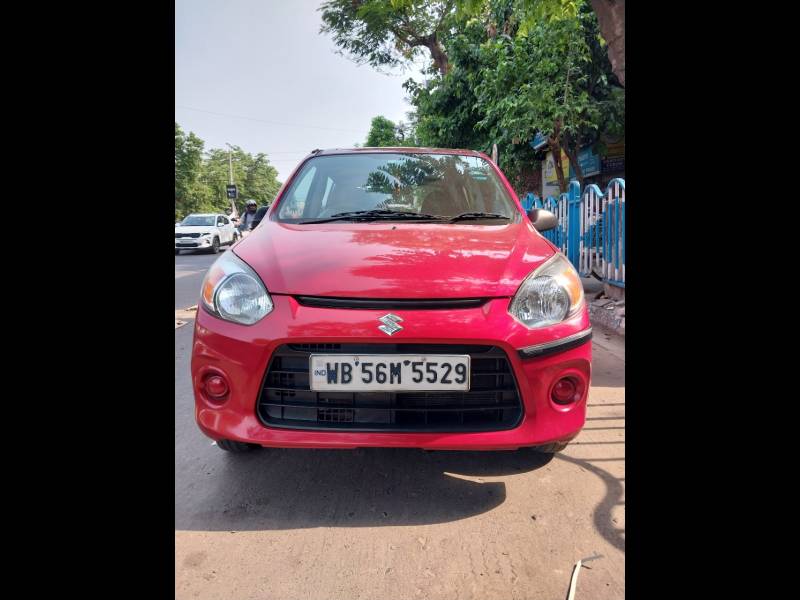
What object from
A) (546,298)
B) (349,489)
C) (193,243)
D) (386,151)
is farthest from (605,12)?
(193,243)

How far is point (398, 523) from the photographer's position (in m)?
1.82

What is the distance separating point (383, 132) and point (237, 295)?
40094 millimetres

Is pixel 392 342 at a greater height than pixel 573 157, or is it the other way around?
pixel 573 157

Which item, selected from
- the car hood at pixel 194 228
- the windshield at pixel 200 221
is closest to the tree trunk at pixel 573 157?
the car hood at pixel 194 228

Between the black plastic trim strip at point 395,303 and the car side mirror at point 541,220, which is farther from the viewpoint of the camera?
the car side mirror at point 541,220

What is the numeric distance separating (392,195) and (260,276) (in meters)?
1.05

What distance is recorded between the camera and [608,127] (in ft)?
29.0

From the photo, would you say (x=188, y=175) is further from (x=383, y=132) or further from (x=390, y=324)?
(x=390, y=324)

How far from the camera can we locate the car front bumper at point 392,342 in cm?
168

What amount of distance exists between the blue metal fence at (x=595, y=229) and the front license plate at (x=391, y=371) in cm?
447

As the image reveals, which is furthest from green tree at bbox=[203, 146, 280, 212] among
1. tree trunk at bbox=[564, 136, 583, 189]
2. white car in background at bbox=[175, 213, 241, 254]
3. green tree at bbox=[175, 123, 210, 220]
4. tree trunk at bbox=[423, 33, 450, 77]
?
tree trunk at bbox=[564, 136, 583, 189]

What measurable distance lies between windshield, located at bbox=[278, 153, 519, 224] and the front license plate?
37.0 inches

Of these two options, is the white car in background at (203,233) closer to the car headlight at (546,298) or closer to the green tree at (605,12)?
the green tree at (605,12)
